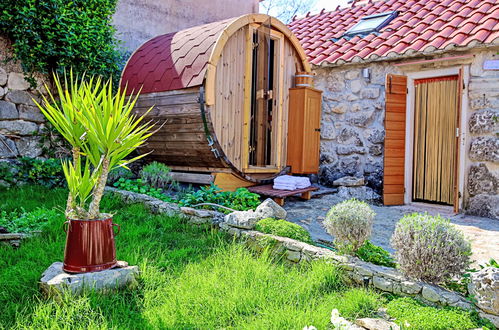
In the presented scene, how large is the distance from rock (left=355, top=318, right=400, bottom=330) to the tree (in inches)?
688

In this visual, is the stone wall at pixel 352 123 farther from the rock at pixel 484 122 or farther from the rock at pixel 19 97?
the rock at pixel 19 97

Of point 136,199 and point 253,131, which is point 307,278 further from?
point 253,131

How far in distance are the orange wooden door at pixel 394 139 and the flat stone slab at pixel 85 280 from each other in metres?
5.07

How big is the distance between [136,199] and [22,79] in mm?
2795

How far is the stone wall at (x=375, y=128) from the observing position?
604 cm

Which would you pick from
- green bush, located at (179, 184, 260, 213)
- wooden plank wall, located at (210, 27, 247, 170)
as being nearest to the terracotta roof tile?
wooden plank wall, located at (210, 27, 247, 170)

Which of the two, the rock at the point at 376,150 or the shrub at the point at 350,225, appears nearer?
the shrub at the point at 350,225

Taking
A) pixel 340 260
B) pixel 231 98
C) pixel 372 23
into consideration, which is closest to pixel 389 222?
pixel 340 260

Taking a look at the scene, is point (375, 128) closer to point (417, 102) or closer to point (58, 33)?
point (417, 102)

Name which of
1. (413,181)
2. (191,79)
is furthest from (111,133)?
(413,181)

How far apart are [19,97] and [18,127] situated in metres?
0.45

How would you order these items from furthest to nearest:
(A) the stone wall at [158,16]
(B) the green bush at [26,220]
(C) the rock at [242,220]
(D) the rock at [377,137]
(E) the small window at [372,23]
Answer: (A) the stone wall at [158,16]
(E) the small window at [372,23]
(D) the rock at [377,137]
(C) the rock at [242,220]
(B) the green bush at [26,220]

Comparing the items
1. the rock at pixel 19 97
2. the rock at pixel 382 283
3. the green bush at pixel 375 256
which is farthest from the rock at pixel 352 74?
the rock at pixel 19 97

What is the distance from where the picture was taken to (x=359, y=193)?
7.10 meters
